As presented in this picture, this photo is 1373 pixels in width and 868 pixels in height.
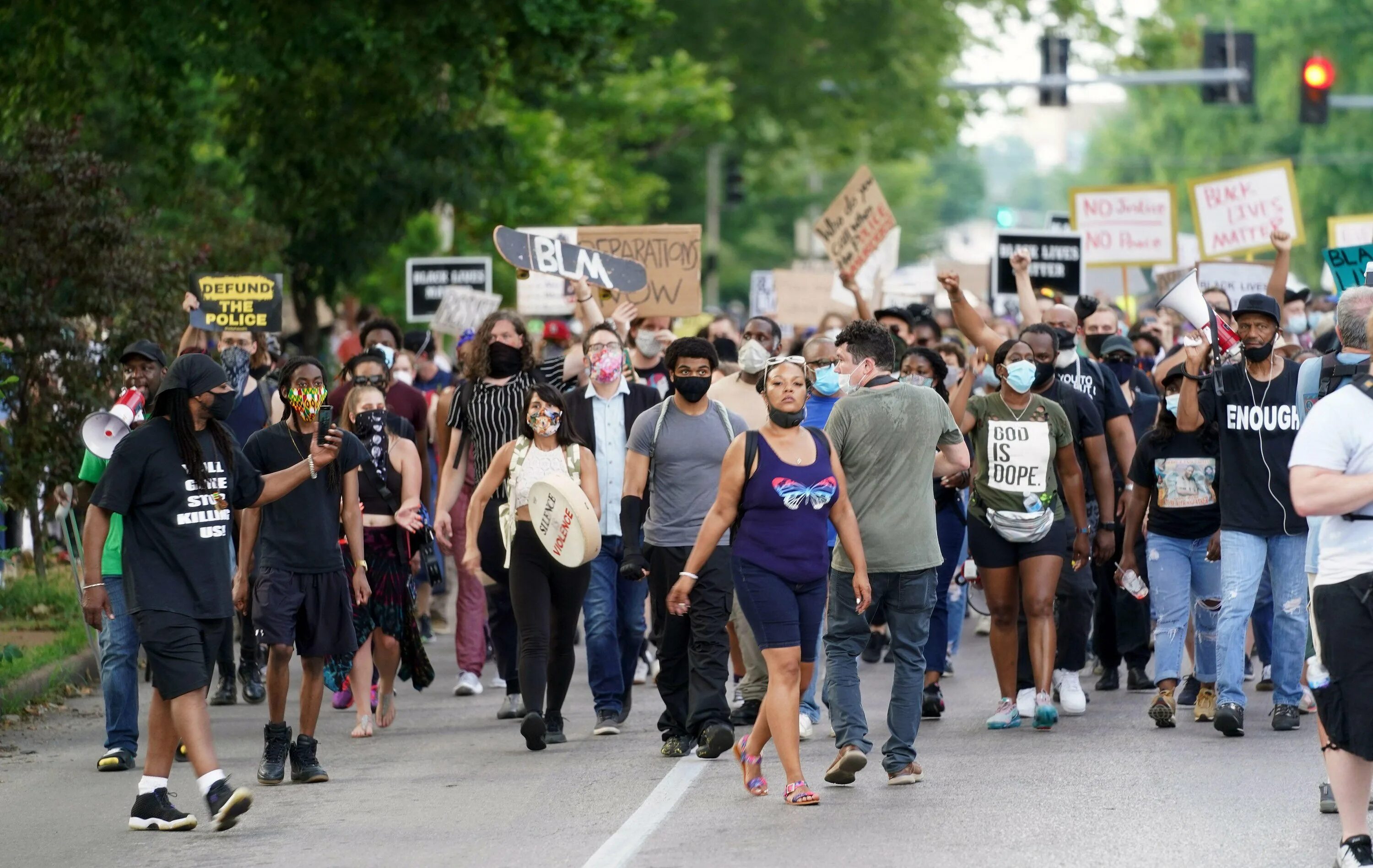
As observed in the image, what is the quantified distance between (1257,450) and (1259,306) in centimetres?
71

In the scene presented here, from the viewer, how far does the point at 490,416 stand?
1177 cm

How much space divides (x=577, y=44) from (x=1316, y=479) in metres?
13.1

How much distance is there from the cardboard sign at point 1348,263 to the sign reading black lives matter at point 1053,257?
5557 millimetres

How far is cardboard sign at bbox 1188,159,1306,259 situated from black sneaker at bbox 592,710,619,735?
31.8 ft

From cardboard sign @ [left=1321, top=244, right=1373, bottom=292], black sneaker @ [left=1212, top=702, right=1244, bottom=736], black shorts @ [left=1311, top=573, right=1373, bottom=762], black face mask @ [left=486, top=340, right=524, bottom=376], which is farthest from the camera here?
Result: cardboard sign @ [left=1321, top=244, right=1373, bottom=292]

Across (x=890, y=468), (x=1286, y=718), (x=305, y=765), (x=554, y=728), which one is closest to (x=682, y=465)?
(x=890, y=468)

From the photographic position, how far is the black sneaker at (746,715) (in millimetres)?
10906

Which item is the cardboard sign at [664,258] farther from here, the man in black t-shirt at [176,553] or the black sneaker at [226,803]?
the black sneaker at [226,803]

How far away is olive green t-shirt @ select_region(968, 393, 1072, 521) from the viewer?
35.3 feet

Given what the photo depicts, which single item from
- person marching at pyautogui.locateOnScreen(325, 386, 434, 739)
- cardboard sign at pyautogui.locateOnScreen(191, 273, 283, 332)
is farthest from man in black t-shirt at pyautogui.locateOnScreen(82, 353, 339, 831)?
cardboard sign at pyautogui.locateOnScreen(191, 273, 283, 332)

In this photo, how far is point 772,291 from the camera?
27766 millimetres

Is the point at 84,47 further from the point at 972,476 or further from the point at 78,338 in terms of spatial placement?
the point at 972,476

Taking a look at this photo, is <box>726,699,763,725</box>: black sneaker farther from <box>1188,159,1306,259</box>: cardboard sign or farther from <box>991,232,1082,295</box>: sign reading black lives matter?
<box>1188,159,1306,259</box>: cardboard sign

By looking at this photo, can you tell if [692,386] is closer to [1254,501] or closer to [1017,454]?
[1017,454]
